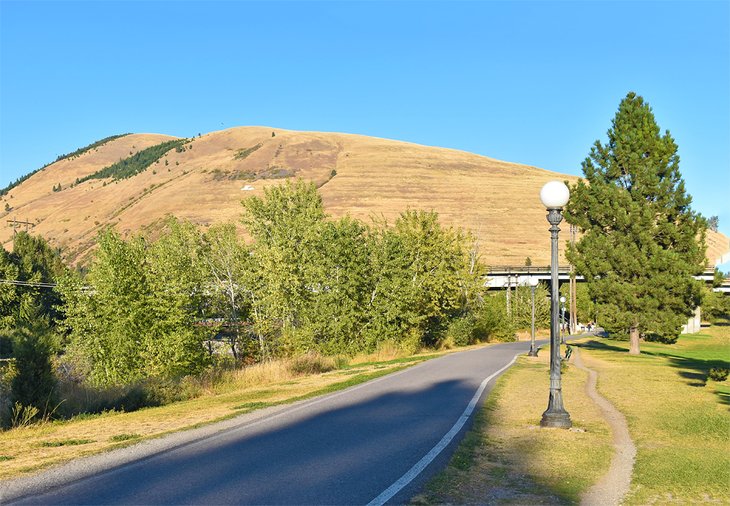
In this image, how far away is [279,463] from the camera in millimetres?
8617

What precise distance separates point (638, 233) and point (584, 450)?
77.2 feet

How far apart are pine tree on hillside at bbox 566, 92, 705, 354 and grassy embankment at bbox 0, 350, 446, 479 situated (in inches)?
562

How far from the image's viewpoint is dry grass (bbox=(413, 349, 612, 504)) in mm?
7367

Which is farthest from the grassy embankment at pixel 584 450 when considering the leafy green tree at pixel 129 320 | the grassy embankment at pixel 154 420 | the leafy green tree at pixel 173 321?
the leafy green tree at pixel 129 320

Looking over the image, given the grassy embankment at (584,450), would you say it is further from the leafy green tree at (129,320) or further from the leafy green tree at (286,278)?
the leafy green tree at (286,278)

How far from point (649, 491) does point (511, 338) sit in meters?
47.0

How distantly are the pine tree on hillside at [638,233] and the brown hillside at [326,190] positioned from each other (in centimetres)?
7374

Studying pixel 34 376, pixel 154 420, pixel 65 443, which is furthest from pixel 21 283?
pixel 65 443

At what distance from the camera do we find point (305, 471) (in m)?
8.20

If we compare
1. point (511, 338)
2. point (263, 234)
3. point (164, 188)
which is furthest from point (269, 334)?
point (164, 188)

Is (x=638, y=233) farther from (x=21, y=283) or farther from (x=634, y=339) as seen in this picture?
(x=21, y=283)

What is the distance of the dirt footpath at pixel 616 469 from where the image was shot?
7.38 m

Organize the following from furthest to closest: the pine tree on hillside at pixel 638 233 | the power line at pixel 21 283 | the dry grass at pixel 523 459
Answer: the power line at pixel 21 283
the pine tree on hillside at pixel 638 233
the dry grass at pixel 523 459

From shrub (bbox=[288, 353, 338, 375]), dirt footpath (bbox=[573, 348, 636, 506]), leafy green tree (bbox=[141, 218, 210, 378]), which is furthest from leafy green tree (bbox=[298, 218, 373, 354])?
dirt footpath (bbox=[573, 348, 636, 506])
